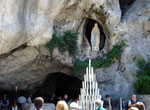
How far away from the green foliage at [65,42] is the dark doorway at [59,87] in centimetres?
444

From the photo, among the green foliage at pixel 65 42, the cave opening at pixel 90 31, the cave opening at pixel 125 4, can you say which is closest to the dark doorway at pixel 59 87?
the cave opening at pixel 90 31

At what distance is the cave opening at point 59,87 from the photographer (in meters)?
17.4

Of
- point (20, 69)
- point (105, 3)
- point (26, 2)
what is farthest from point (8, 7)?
point (105, 3)

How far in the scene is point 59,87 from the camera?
1848 centimetres

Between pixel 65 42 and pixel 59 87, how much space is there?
6.23m

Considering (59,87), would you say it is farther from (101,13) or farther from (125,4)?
(101,13)

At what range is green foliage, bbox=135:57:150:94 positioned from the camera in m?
12.5

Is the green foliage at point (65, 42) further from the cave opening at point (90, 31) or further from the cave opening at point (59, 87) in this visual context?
the cave opening at point (59, 87)

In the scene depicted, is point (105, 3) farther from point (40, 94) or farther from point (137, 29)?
point (40, 94)

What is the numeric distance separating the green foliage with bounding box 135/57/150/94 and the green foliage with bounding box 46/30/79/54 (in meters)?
3.13

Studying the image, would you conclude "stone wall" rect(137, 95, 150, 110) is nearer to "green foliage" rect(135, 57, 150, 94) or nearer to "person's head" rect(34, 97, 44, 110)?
"green foliage" rect(135, 57, 150, 94)

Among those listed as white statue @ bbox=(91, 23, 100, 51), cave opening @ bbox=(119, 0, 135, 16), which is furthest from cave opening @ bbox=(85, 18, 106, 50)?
cave opening @ bbox=(119, 0, 135, 16)

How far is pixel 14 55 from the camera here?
12719mm

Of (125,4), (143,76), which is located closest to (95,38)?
(143,76)
